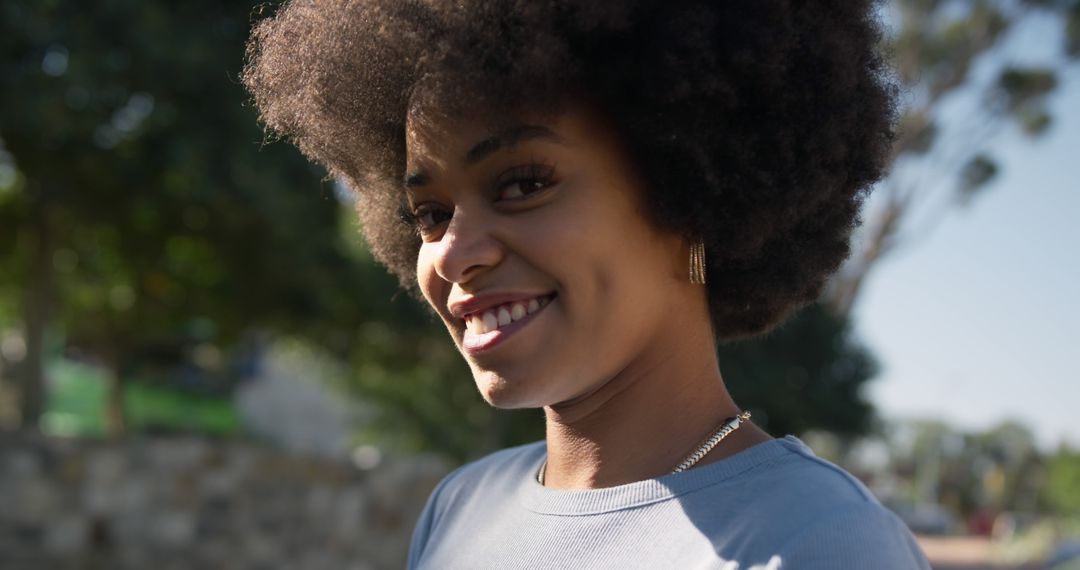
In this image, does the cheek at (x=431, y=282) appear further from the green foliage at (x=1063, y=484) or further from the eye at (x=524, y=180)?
the green foliage at (x=1063, y=484)

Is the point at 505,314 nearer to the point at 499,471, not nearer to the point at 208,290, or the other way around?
the point at 499,471

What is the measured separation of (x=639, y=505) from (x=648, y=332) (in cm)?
27

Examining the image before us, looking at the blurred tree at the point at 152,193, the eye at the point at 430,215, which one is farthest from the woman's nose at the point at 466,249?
the blurred tree at the point at 152,193

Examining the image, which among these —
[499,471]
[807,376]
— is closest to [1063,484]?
[807,376]

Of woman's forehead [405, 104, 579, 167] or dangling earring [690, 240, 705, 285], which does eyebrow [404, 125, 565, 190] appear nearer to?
woman's forehead [405, 104, 579, 167]

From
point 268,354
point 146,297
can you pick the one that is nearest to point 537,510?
point 146,297

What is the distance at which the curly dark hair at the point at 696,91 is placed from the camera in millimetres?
1706

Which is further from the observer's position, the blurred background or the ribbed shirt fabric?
the blurred background

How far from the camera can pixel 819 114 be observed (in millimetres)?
1816

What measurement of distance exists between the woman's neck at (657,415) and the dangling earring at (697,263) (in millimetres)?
97

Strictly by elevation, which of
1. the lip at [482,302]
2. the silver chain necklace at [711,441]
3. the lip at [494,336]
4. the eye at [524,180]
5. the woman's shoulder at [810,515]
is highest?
the eye at [524,180]

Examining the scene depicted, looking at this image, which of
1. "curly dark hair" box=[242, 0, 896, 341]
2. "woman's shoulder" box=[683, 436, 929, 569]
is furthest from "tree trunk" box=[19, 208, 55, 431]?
"woman's shoulder" box=[683, 436, 929, 569]

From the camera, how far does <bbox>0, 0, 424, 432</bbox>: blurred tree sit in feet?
27.6

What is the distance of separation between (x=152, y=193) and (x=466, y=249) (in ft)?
30.6
